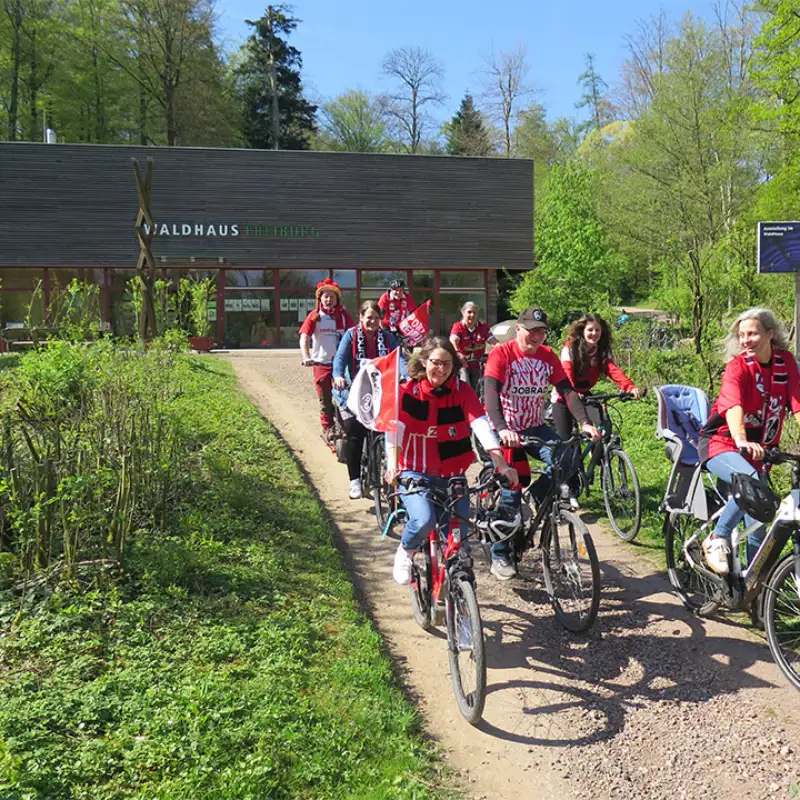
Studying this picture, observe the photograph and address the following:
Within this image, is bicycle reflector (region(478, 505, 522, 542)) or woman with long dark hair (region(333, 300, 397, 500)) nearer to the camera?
bicycle reflector (region(478, 505, 522, 542))

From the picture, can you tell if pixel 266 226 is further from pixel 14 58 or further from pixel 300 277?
pixel 14 58

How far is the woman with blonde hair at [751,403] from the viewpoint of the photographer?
4.38 meters

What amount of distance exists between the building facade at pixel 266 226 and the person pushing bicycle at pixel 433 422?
2449 cm

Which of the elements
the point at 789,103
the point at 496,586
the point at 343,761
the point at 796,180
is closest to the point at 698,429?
the point at 496,586

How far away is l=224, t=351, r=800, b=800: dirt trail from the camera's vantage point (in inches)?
133

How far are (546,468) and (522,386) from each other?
2.23 feet

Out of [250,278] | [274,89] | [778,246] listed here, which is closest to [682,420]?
[778,246]

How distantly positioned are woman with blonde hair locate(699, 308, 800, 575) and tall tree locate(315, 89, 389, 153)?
183 feet

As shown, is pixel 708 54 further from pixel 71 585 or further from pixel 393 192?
pixel 71 585

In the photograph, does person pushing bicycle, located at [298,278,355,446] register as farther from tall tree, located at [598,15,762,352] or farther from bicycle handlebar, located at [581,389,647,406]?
tall tree, located at [598,15,762,352]

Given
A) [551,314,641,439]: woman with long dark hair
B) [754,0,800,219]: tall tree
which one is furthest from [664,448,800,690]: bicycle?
[754,0,800,219]: tall tree

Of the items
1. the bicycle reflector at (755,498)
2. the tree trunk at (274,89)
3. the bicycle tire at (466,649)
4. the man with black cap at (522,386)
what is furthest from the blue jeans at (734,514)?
the tree trunk at (274,89)

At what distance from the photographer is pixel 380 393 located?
529cm

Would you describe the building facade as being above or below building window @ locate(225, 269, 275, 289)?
above
